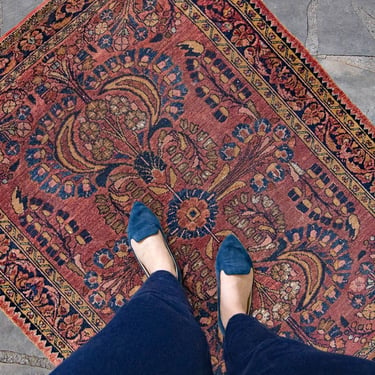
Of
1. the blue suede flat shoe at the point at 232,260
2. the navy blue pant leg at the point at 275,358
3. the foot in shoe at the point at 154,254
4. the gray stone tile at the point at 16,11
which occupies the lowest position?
the navy blue pant leg at the point at 275,358

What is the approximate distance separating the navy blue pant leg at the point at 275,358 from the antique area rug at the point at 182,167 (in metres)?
0.24

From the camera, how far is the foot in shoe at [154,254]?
1.04 metres

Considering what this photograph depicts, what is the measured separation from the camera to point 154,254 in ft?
3.45

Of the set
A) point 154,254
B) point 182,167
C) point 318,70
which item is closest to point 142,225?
point 154,254

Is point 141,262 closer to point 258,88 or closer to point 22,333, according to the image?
point 22,333

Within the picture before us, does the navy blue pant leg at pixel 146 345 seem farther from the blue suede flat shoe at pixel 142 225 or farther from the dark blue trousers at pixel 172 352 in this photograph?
the blue suede flat shoe at pixel 142 225

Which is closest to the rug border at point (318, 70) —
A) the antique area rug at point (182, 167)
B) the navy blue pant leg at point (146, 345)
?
the antique area rug at point (182, 167)

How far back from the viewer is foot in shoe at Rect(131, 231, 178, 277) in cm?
104

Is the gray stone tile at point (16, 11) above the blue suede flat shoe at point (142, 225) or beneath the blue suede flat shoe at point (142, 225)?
above

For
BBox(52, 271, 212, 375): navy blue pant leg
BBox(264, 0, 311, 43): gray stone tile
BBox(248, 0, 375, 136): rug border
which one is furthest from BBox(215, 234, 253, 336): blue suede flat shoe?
BBox(264, 0, 311, 43): gray stone tile

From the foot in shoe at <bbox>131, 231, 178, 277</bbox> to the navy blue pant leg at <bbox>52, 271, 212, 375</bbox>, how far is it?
18cm

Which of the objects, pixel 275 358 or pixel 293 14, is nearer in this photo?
pixel 275 358

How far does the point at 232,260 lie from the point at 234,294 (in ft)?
0.28

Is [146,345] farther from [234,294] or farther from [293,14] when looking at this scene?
[293,14]
